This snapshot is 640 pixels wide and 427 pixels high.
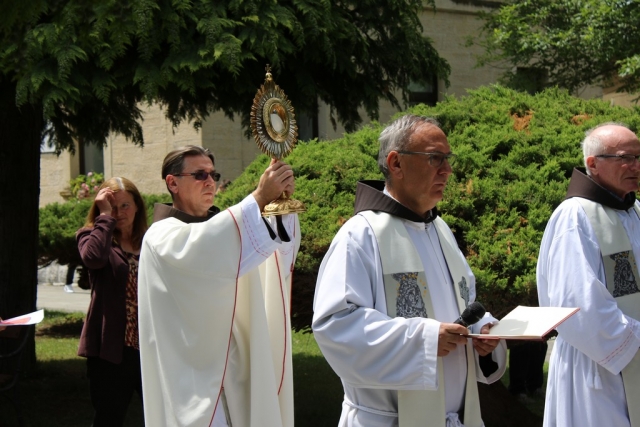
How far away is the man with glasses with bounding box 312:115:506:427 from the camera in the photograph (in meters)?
3.27

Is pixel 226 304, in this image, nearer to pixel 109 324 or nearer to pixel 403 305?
pixel 403 305

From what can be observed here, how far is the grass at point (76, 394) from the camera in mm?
7566

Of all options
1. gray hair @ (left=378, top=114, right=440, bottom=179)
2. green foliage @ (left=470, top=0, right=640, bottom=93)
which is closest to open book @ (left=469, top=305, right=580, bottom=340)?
gray hair @ (left=378, top=114, right=440, bottom=179)

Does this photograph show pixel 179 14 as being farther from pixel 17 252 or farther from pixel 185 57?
pixel 17 252

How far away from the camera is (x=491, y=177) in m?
6.39

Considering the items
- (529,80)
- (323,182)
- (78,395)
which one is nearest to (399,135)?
(323,182)

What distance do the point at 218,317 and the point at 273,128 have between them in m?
0.92

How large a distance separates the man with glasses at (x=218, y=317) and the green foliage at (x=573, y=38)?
A: 27.4ft

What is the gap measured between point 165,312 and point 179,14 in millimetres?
3338

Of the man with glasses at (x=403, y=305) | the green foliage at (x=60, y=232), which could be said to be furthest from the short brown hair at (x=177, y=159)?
the green foliage at (x=60, y=232)

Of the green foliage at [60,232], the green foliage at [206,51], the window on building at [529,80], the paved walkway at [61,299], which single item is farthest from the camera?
the paved walkway at [61,299]

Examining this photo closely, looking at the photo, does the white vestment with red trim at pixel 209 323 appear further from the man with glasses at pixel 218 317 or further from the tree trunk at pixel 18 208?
the tree trunk at pixel 18 208

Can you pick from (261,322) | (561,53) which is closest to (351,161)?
(261,322)

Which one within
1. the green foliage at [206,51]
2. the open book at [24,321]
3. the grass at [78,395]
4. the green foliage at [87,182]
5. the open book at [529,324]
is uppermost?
the green foliage at [206,51]
